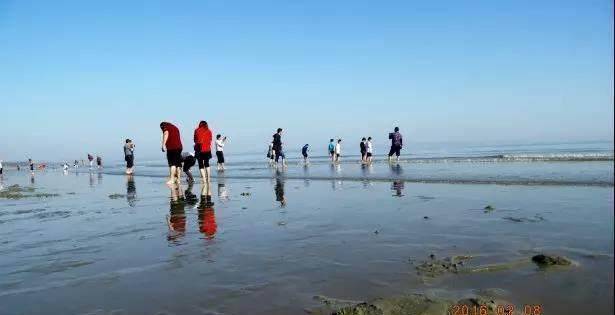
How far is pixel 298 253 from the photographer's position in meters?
5.19

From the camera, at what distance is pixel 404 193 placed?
1063 centimetres

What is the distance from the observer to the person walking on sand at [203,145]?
15.2 m

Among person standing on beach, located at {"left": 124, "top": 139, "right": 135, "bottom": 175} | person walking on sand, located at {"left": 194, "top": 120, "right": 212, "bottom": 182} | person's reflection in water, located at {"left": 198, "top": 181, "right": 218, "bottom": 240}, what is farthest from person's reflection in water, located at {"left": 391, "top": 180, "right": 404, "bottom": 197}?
person standing on beach, located at {"left": 124, "top": 139, "right": 135, "bottom": 175}

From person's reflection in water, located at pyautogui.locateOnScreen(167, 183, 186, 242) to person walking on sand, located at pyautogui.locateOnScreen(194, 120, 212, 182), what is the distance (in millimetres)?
3237

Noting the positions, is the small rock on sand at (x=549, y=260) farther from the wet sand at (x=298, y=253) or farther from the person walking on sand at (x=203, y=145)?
the person walking on sand at (x=203, y=145)

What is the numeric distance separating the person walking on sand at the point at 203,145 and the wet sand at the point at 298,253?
5.65m

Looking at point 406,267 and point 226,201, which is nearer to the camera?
point 406,267

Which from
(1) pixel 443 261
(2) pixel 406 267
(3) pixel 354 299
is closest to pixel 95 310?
(3) pixel 354 299

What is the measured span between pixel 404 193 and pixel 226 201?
13.1ft

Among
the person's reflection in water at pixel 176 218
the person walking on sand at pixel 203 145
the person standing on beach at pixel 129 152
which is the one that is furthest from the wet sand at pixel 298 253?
the person standing on beach at pixel 129 152

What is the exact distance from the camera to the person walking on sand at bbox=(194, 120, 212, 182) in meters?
15.2

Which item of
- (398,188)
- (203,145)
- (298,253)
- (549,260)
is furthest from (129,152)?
(549,260)

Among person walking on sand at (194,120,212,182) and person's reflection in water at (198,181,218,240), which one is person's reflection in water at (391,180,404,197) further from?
person walking on sand at (194,120,212,182)

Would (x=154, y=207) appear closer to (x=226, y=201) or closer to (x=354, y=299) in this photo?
(x=226, y=201)
